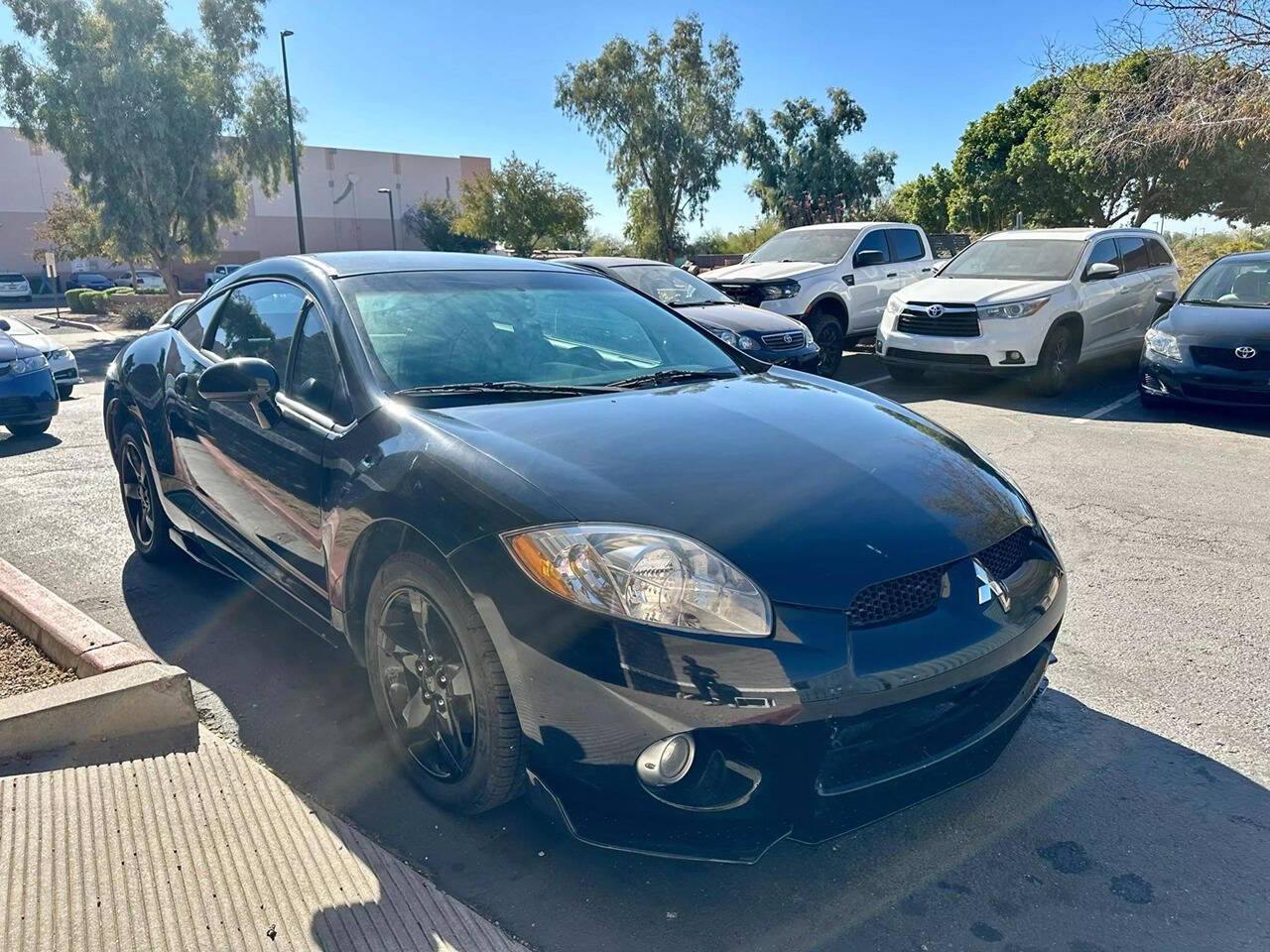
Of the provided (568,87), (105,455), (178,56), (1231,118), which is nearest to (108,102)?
(178,56)

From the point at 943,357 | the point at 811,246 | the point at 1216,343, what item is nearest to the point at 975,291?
the point at 943,357

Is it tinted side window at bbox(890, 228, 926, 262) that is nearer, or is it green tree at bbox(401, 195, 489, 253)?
tinted side window at bbox(890, 228, 926, 262)

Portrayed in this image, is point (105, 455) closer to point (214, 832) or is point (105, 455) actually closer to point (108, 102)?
point (214, 832)

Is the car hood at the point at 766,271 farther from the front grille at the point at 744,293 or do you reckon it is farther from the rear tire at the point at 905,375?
the rear tire at the point at 905,375

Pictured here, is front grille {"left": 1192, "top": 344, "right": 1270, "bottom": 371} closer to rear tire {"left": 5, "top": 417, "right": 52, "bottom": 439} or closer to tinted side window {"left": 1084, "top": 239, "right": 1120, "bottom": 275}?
tinted side window {"left": 1084, "top": 239, "right": 1120, "bottom": 275}

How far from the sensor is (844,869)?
2.58 m

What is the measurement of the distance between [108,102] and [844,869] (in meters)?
31.0

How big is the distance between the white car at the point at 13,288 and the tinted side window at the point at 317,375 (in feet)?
158

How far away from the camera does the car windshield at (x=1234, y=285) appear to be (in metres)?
8.93

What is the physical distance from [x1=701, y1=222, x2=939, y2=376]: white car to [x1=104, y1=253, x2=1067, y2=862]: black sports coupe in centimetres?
804

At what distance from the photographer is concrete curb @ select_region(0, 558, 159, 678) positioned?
136 inches

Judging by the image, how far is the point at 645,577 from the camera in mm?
2311

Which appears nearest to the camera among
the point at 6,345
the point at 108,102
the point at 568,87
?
the point at 6,345

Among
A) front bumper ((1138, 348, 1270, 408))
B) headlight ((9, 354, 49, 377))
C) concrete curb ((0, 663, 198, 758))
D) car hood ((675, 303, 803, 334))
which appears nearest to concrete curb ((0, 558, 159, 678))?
concrete curb ((0, 663, 198, 758))
